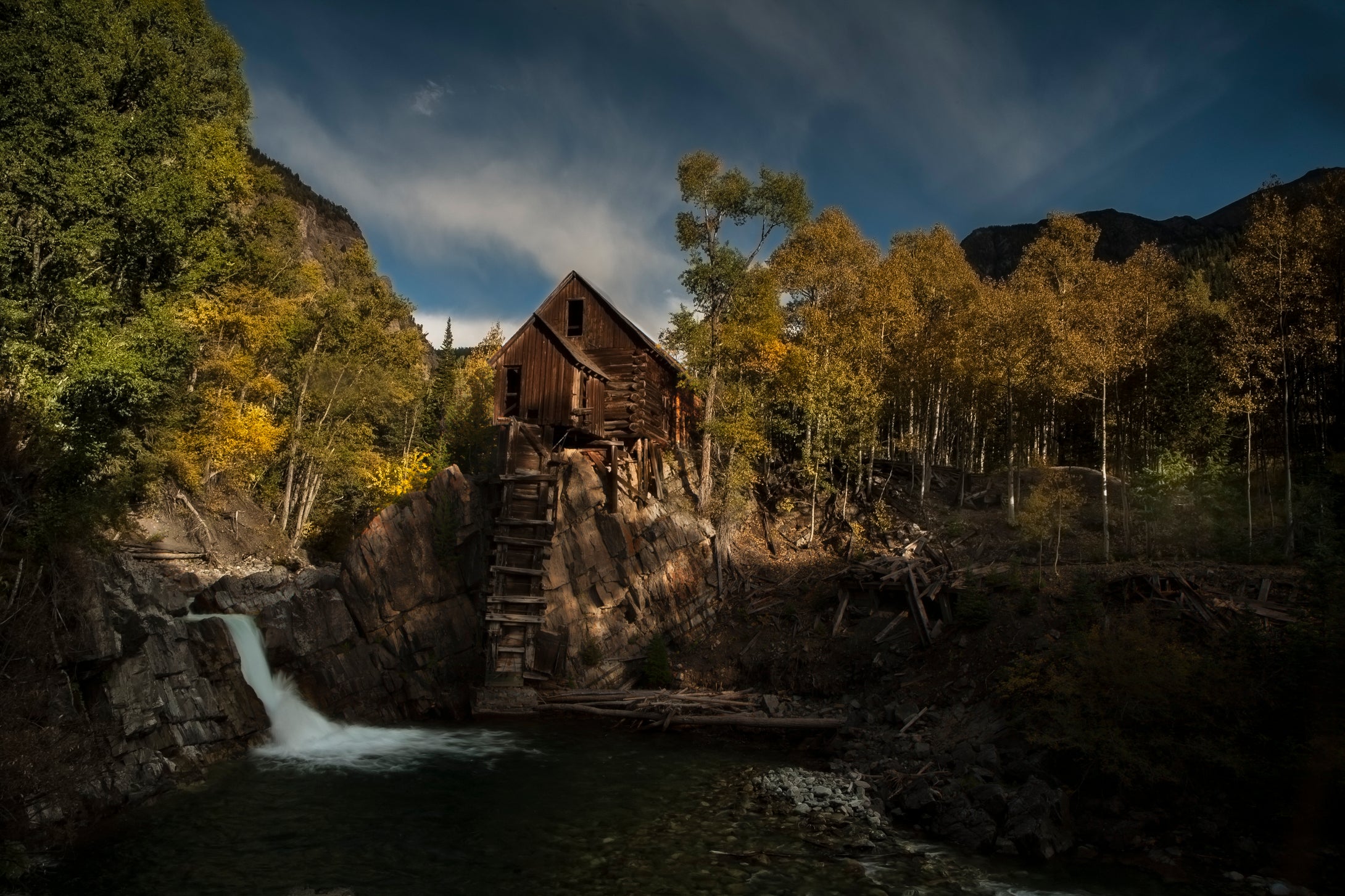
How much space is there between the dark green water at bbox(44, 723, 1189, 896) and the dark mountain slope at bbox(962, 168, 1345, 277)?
102 metres

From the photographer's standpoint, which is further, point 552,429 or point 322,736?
point 552,429

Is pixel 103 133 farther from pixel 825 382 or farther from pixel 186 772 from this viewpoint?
pixel 825 382

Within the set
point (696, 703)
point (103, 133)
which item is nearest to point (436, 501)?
point (696, 703)

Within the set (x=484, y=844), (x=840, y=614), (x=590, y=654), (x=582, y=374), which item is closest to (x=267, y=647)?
(x=590, y=654)

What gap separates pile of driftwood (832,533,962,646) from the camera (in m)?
27.3

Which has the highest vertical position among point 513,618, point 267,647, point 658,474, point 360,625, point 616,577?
point 658,474

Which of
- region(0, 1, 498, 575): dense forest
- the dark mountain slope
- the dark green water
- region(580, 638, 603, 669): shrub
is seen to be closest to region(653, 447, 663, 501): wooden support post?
region(580, 638, 603, 669): shrub

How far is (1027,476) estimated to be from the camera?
132 ft

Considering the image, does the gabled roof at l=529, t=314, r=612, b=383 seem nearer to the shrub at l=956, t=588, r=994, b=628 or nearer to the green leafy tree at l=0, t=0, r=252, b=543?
the green leafy tree at l=0, t=0, r=252, b=543

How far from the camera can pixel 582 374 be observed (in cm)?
3641

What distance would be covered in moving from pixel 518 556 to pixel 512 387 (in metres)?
10.4

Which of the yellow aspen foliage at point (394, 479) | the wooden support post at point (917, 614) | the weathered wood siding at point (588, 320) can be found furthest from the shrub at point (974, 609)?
the yellow aspen foliage at point (394, 479)

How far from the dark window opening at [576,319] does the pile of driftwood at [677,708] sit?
66.4 ft

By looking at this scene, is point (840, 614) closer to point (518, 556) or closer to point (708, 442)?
point (708, 442)
